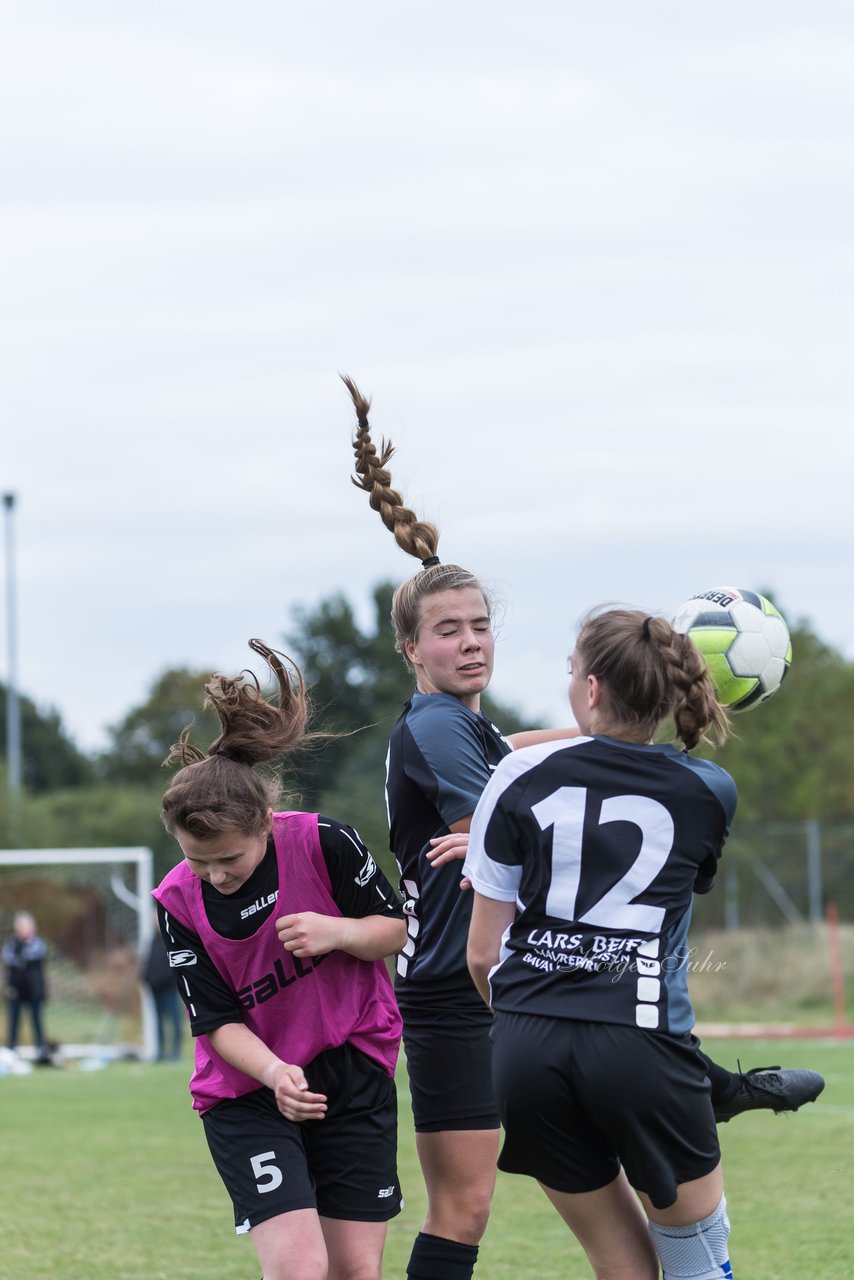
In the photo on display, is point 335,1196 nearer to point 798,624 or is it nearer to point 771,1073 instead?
point 771,1073

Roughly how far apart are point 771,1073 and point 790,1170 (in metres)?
5.48

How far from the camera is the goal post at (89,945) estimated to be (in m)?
25.2

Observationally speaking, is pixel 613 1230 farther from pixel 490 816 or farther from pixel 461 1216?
pixel 490 816

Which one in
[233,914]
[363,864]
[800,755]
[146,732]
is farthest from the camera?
[146,732]

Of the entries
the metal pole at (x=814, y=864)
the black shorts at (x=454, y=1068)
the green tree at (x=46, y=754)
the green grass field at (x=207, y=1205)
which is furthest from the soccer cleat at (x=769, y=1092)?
the green tree at (x=46, y=754)

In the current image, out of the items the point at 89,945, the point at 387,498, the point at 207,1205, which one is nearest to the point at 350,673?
the point at 89,945

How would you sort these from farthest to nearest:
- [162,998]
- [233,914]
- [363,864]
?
[162,998]
[363,864]
[233,914]

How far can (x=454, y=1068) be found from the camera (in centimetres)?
455

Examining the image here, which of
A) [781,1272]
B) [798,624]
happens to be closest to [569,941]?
[781,1272]

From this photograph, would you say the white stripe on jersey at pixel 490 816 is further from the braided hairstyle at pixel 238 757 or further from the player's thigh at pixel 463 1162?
the player's thigh at pixel 463 1162

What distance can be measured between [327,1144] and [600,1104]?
114 cm

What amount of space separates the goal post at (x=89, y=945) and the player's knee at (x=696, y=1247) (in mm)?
20682

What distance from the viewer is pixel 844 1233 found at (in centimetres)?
708

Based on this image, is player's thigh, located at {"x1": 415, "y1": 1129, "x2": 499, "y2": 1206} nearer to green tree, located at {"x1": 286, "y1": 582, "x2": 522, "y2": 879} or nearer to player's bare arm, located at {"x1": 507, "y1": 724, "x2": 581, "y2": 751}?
player's bare arm, located at {"x1": 507, "y1": 724, "x2": 581, "y2": 751}
